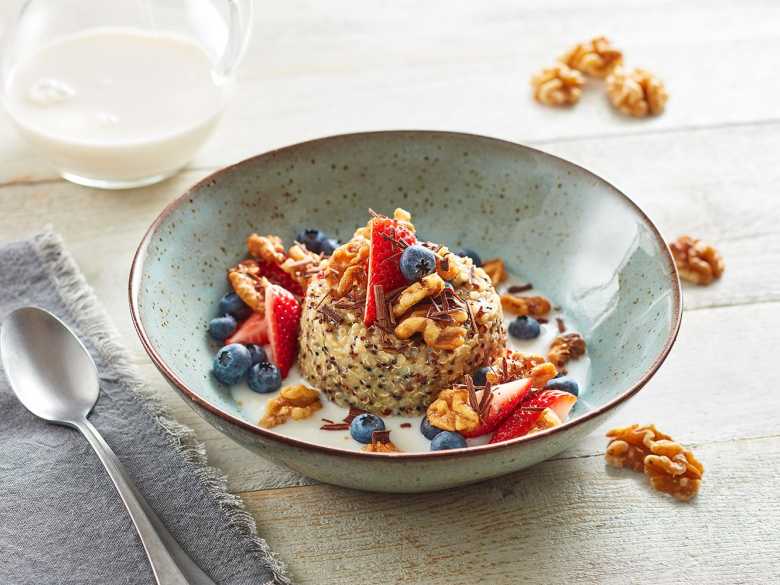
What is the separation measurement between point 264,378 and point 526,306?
2.06 feet

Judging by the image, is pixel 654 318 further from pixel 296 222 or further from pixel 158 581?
pixel 158 581

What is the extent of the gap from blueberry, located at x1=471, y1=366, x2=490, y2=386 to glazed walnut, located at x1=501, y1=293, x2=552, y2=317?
0.27 metres

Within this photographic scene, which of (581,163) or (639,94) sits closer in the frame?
(581,163)

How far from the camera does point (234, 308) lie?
2.15m

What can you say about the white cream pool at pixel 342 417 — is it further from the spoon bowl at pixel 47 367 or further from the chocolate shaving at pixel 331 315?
the spoon bowl at pixel 47 367

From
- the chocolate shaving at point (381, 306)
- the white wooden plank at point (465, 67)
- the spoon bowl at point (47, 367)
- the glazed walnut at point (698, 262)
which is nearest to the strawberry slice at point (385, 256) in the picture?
the chocolate shaving at point (381, 306)

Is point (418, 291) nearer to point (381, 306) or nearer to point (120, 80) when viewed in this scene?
point (381, 306)

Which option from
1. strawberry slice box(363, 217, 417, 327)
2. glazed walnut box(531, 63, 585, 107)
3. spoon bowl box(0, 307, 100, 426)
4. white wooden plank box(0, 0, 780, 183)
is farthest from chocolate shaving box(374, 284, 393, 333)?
glazed walnut box(531, 63, 585, 107)

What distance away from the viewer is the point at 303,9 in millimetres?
3562

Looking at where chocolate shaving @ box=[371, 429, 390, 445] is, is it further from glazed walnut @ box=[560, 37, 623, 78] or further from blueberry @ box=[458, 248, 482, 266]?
glazed walnut @ box=[560, 37, 623, 78]

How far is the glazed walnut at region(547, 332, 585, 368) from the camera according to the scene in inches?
81.0

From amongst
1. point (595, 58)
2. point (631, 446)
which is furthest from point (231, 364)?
point (595, 58)

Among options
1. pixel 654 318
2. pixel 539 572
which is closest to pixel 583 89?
pixel 654 318

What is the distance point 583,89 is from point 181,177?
131cm
